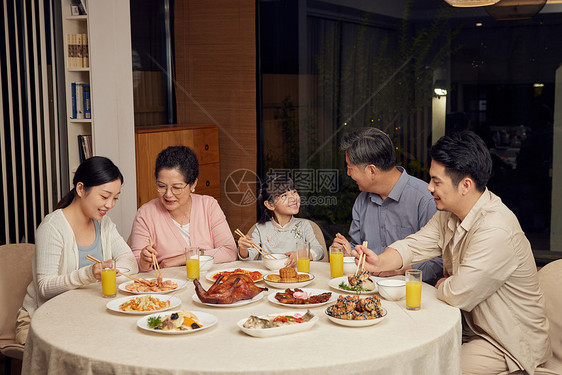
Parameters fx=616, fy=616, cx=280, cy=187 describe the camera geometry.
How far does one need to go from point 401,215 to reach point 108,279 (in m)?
1.50

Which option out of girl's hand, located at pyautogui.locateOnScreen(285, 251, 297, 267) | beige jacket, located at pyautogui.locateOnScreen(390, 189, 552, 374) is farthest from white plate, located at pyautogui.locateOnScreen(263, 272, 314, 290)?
beige jacket, located at pyautogui.locateOnScreen(390, 189, 552, 374)

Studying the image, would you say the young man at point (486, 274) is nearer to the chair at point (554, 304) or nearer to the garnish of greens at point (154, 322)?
the chair at point (554, 304)

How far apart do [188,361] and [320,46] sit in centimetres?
374

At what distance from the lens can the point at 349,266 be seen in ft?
8.44

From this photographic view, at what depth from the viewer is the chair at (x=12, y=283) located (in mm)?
2729

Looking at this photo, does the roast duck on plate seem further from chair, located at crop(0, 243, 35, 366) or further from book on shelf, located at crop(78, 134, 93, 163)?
book on shelf, located at crop(78, 134, 93, 163)

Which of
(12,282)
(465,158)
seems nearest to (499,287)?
(465,158)

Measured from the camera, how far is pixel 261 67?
5172mm

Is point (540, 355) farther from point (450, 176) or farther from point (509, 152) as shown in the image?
point (509, 152)

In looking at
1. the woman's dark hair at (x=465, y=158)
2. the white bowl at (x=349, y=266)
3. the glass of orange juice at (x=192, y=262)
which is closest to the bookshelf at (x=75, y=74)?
the glass of orange juice at (x=192, y=262)

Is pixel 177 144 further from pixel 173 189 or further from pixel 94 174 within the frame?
pixel 94 174

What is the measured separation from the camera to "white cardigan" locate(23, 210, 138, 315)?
7.89 ft

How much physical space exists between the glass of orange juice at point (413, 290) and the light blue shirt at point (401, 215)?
0.92 metres

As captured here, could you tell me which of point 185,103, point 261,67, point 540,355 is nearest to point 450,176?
point 540,355
